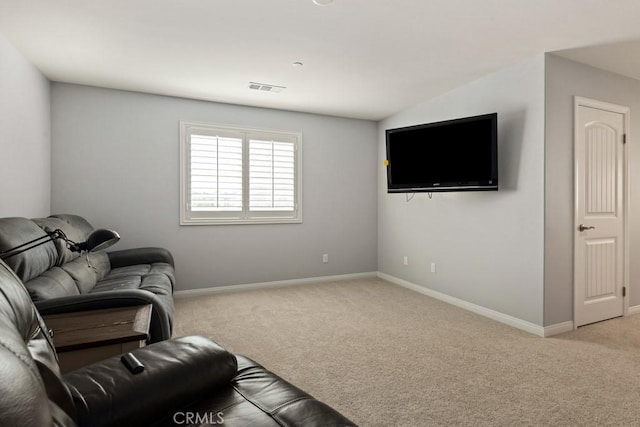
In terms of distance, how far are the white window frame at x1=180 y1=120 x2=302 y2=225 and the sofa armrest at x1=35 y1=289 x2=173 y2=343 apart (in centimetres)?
261

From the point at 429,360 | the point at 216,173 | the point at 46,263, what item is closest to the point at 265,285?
the point at 216,173

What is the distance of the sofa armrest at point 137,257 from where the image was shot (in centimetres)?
371

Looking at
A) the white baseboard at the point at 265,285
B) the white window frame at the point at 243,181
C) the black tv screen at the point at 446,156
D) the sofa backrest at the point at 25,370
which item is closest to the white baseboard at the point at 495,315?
the white baseboard at the point at 265,285

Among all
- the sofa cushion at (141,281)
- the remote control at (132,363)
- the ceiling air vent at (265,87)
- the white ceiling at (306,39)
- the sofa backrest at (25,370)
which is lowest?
the sofa cushion at (141,281)

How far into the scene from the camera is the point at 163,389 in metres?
1.16

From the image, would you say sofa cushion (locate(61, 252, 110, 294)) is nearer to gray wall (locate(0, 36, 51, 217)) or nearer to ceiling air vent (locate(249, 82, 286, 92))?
gray wall (locate(0, 36, 51, 217))

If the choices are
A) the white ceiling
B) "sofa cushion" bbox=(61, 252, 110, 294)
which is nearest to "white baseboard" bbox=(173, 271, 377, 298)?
"sofa cushion" bbox=(61, 252, 110, 294)

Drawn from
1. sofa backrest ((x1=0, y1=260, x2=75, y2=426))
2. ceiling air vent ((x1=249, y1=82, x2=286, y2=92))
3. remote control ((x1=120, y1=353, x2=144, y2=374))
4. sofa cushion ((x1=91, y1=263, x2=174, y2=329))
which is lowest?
sofa cushion ((x1=91, y1=263, x2=174, y2=329))

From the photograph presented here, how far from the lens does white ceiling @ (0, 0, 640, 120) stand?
8.04 feet

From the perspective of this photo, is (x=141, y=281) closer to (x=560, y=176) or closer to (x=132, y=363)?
(x=132, y=363)

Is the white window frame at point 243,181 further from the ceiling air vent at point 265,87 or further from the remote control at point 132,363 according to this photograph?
the remote control at point 132,363

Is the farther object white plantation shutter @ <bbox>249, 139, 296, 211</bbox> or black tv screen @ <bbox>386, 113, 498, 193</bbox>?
white plantation shutter @ <bbox>249, 139, 296, 211</bbox>

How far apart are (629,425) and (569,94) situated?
270 cm

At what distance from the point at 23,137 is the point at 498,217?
14.7ft
